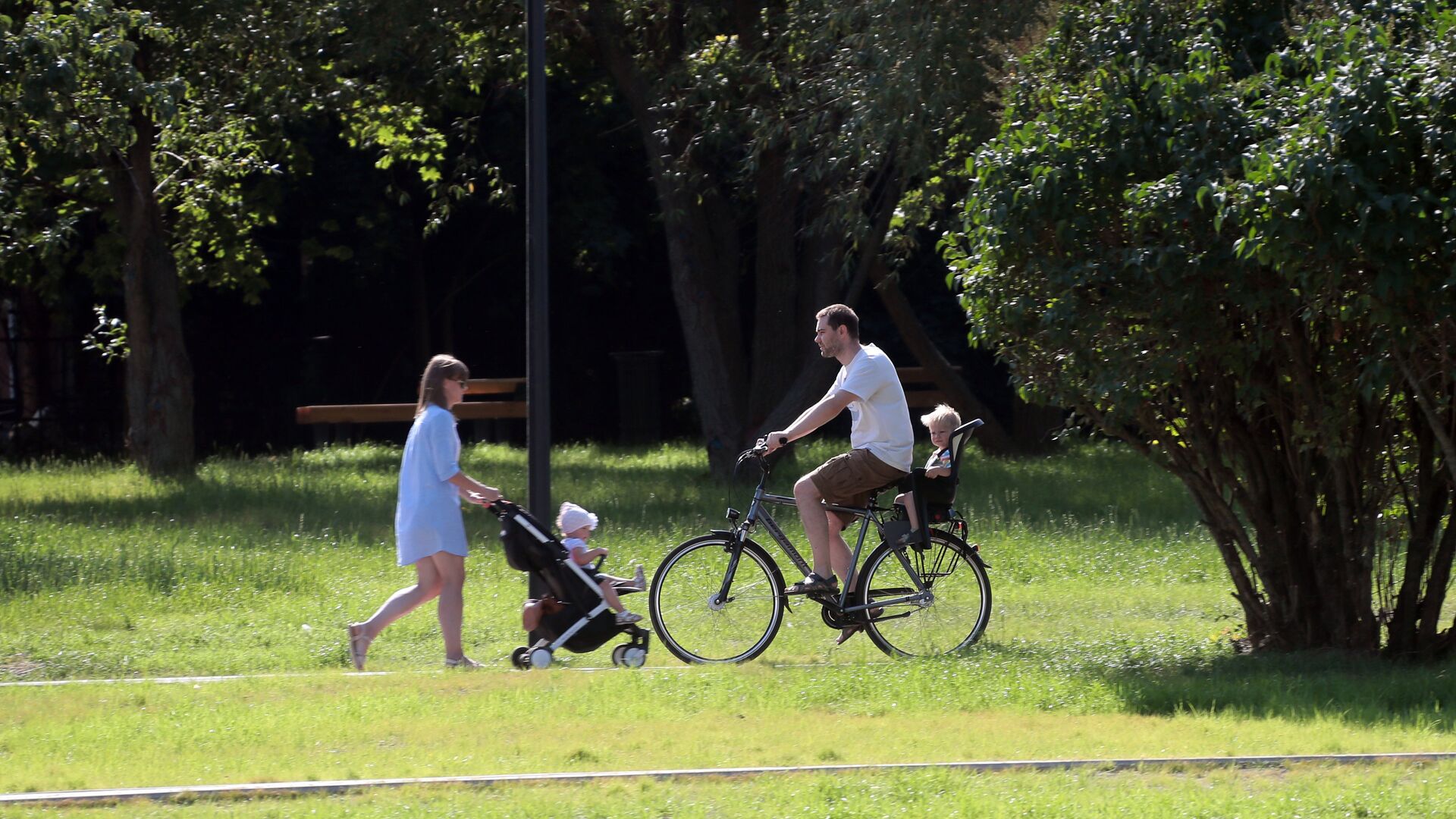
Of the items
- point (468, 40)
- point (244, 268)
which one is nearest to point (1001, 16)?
point (468, 40)

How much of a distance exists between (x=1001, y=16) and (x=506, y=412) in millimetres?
13374

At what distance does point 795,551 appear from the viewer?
8820 millimetres

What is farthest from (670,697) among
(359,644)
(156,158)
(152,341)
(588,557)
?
(156,158)

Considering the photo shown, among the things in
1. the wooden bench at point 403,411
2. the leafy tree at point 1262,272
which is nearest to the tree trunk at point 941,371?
the wooden bench at point 403,411

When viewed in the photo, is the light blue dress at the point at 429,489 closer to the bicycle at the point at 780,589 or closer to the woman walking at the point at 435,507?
the woman walking at the point at 435,507

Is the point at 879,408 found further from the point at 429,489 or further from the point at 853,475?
the point at 429,489

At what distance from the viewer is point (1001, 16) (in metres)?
13.8

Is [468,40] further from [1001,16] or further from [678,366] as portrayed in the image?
[678,366]

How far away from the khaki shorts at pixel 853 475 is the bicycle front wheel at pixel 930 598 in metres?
0.35

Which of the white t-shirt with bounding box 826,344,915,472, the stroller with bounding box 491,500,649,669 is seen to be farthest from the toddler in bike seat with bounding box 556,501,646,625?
the white t-shirt with bounding box 826,344,915,472

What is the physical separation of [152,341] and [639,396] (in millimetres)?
9228

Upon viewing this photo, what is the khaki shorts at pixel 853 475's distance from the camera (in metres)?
8.70

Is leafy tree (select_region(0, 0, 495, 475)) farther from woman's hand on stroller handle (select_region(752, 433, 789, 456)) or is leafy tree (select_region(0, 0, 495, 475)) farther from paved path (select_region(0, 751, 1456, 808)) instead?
paved path (select_region(0, 751, 1456, 808))

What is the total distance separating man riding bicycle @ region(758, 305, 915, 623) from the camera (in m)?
8.62
